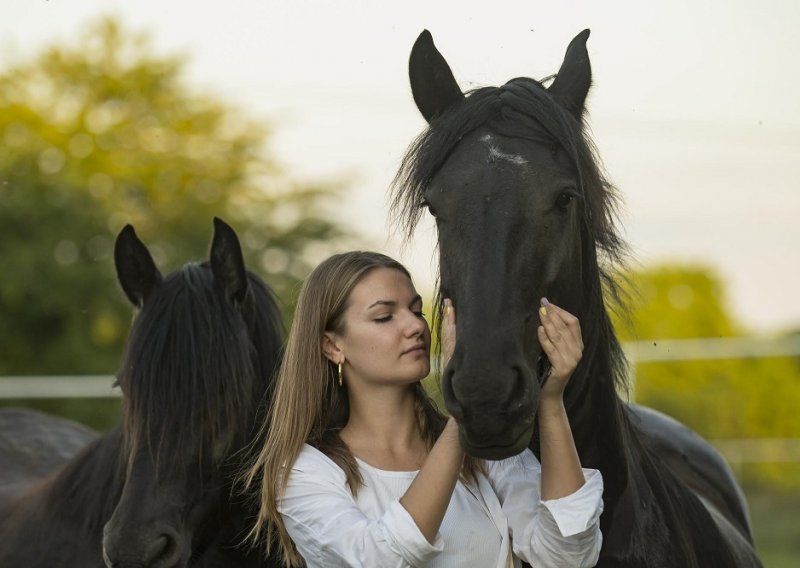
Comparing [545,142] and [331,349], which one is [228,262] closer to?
[331,349]

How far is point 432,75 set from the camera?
2959 mm

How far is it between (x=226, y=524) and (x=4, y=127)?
50.9 feet

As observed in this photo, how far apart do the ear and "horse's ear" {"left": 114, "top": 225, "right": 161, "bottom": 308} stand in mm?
928

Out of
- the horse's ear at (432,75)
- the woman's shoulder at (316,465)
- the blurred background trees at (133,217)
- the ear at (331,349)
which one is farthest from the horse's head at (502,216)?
the blurred background trees at (133,217)

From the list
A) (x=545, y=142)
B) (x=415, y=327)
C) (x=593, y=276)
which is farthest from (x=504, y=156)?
(x=415, y=327)

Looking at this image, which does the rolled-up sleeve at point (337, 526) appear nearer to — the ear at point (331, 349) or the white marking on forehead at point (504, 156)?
the ear at point (331, 349)

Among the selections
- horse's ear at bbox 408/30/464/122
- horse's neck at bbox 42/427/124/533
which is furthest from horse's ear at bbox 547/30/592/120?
horse's neck at bbox 42/427/124/533

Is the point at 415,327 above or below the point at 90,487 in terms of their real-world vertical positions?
above

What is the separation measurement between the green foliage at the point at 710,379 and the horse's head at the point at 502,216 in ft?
24.9

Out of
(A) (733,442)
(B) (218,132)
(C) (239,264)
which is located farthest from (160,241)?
(C) (239,264)

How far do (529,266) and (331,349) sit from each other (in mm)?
789

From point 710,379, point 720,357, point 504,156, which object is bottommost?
point 710,379

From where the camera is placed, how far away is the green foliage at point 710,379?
1487cm

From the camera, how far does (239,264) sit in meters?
3.79
